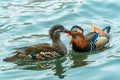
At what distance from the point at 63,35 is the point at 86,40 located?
1193 millimetres

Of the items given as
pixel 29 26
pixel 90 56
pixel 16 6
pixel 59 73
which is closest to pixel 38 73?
pixel 59 73

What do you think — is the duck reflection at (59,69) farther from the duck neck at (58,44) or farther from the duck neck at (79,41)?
the duck neck at (79,41)

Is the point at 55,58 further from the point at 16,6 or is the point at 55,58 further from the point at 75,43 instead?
the point at 16,6

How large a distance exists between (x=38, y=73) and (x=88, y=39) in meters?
2.27

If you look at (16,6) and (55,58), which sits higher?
(16,6)

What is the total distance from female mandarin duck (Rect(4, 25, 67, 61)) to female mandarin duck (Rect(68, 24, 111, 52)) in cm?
38

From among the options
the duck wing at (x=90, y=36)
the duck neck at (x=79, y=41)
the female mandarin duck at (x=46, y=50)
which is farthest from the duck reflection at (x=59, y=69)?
the duck wing at (x=90, y=36)

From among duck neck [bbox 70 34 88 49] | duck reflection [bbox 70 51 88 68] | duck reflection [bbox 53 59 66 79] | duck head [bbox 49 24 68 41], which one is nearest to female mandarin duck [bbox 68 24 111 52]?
duck neck [bbox 70 34 88 49]

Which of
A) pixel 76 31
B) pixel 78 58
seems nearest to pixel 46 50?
pixel 78 58

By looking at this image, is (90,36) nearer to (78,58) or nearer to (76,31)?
(76,31)

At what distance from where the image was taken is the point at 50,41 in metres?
14.5

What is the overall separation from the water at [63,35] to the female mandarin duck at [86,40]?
0.18m

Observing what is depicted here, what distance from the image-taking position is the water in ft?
40.7

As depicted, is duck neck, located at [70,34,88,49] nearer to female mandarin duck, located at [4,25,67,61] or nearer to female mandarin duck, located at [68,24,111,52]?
female mandarin duck, located at [68,24,111,52]
